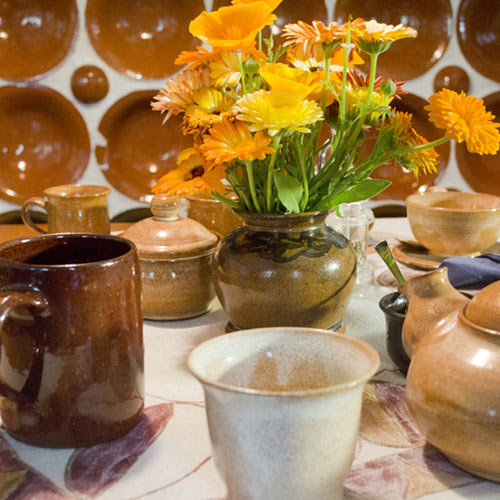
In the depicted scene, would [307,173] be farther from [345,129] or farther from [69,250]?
[69,250]

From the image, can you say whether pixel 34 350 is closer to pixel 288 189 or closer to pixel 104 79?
pixel 288 189

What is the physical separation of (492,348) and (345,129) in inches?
11.7

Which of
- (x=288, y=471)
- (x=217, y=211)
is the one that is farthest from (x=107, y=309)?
(x=217, y=211)

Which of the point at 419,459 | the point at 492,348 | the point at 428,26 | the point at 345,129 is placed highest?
the point at 428,26

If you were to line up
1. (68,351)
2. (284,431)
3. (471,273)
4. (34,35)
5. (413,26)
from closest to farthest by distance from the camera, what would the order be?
(284,431)
(68,351)
(471,273)
(34,35)
(413,26)

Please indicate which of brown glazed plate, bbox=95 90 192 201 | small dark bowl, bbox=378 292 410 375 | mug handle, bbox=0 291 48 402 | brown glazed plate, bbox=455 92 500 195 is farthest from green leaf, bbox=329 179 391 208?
brown glazed plate, bbox=455 92 500 195

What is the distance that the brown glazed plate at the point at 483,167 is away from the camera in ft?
5.82

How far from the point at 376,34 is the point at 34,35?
1132 millimetres

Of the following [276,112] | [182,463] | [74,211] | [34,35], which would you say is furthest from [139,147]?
[182,463]

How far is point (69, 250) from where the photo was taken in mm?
569

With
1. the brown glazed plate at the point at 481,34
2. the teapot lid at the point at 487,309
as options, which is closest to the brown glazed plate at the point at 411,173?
the brown glazed plate at the point at 481,34

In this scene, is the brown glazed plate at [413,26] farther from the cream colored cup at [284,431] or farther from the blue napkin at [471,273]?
the cream colored cup at [284,431]

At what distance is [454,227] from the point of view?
94 cm

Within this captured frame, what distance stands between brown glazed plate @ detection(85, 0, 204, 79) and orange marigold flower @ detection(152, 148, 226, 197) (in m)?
0.95
